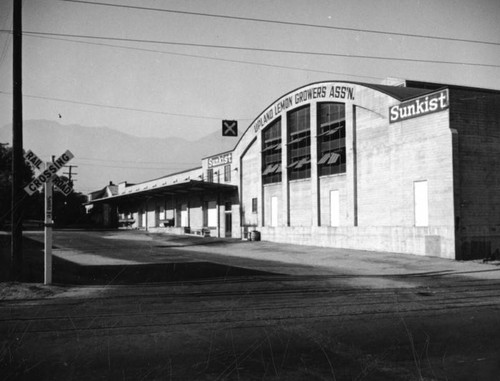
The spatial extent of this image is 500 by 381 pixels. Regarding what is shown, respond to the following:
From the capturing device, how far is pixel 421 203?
76.1 ft

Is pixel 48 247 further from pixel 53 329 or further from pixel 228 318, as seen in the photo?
pixel 228 318

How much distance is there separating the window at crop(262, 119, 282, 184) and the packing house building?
8 cm

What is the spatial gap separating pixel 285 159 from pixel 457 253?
646 inches

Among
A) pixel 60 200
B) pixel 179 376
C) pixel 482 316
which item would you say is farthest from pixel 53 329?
pixel 60 200

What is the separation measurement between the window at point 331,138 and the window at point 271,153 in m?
5.35

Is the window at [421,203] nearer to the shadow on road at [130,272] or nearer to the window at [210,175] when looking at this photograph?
the shadow on road at [130,272]

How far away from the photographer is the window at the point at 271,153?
120ft

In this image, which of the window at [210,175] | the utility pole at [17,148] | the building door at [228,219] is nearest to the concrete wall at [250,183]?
the building door at [228,219]

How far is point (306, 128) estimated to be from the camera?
33250 mm

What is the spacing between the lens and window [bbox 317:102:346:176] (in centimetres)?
2962

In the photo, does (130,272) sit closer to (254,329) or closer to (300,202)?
(254,329)

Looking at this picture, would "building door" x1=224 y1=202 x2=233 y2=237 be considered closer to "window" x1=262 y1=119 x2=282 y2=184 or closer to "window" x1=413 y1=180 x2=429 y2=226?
"window" x1=262 y1=119 x2=282 y2=184

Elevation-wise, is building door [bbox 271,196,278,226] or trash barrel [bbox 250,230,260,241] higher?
building door [bbox 271,196,278,226]

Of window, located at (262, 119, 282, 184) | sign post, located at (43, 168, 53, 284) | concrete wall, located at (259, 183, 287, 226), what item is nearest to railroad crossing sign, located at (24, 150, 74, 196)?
sign post, located at (43, 168, 53, 284)
